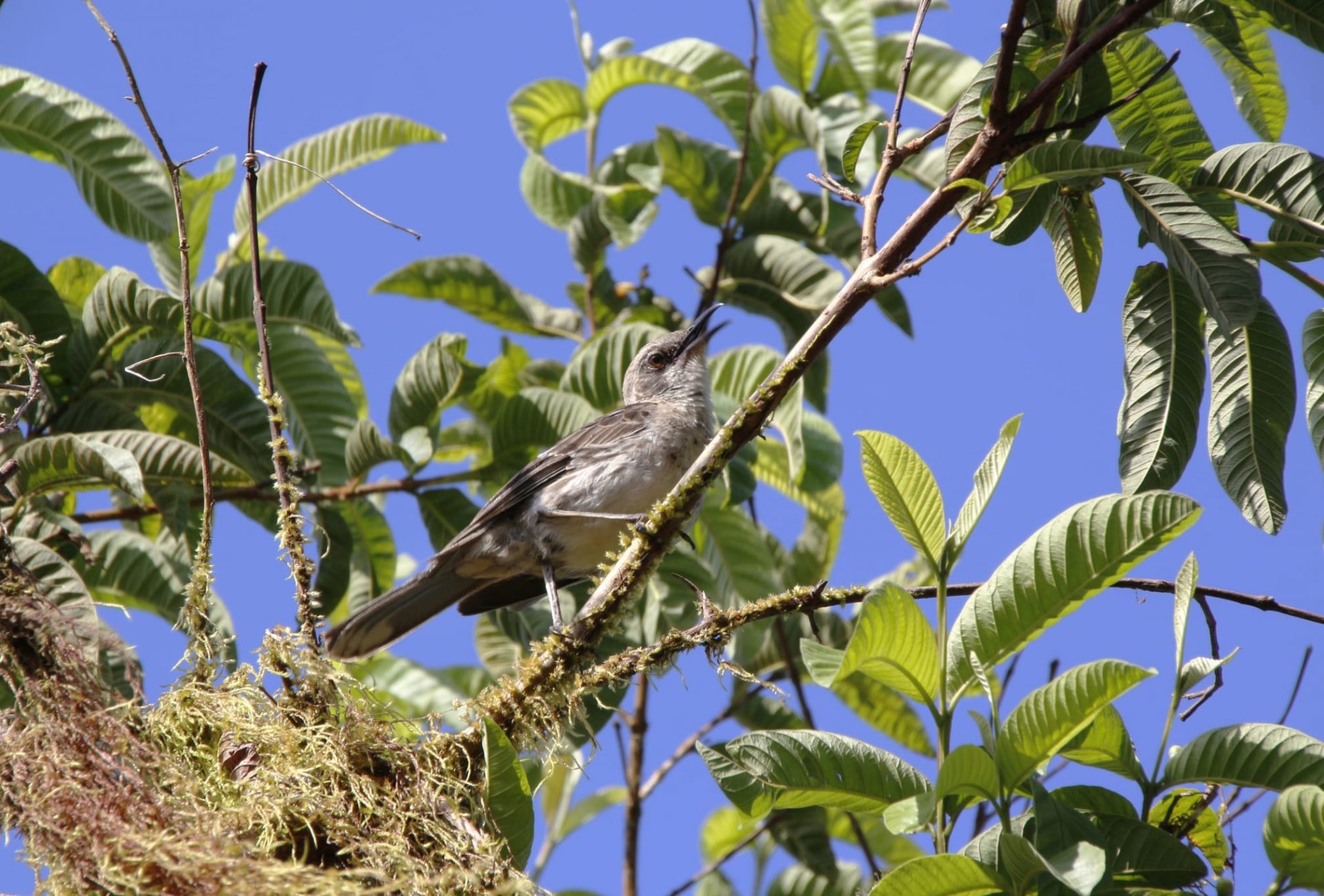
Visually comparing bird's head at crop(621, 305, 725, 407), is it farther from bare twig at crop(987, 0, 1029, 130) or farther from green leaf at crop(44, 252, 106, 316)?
bare twig at crop(987, 0, 1029, 130)

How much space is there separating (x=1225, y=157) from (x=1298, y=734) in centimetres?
148

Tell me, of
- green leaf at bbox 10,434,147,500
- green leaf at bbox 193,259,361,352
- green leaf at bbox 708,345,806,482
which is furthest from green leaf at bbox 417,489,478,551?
green leaf at bbox 10,434,147,500

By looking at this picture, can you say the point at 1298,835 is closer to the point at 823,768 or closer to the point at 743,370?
the point at 823,768

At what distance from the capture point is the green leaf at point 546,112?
6.50m

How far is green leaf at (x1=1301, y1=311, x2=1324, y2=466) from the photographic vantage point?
304 centimetres

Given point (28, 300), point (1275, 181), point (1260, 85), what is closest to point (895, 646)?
point (1275, 181)

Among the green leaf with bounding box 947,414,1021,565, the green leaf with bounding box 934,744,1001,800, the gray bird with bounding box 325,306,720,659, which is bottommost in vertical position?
the green leaf with bounding box 934,744,1001,800

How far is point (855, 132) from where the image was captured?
3.18 metres

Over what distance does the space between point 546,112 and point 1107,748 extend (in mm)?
5032

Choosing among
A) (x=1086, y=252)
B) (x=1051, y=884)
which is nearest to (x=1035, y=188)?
(x=1086, y=252)

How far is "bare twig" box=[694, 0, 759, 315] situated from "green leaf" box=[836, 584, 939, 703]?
3.86m

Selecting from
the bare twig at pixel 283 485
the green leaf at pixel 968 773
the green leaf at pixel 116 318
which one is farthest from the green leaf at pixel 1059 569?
the green leaf at pixel 116 318

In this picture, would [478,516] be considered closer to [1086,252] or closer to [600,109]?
[600,109]

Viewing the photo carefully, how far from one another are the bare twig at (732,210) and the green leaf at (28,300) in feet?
10.0
